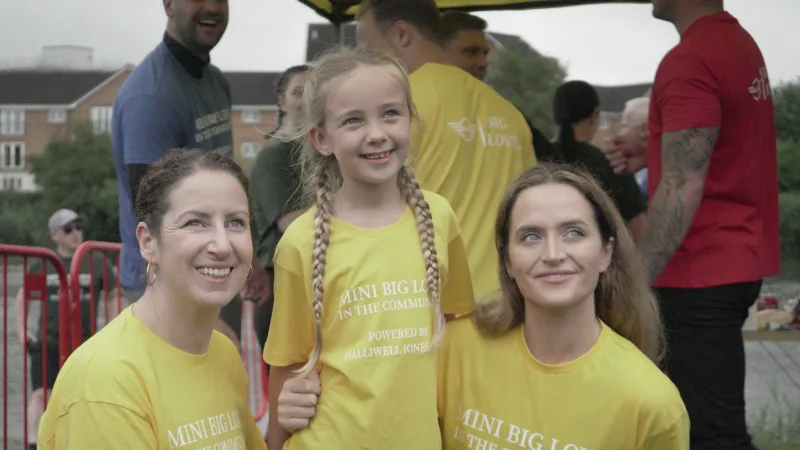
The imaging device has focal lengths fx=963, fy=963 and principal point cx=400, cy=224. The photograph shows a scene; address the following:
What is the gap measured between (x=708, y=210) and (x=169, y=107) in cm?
184

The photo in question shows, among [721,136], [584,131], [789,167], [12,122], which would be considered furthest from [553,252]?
[12,122]

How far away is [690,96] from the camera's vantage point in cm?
302

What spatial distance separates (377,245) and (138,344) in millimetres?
563

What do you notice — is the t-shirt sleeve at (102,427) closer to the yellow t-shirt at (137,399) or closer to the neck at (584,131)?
the yellow t-shirt at (137,399)

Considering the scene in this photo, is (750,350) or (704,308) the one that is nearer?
(704,308)

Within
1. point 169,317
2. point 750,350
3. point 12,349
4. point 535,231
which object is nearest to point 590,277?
point 535,231

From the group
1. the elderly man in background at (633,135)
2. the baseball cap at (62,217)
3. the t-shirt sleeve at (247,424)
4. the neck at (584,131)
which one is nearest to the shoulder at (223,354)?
the t-shirt sleeve at (247,424)

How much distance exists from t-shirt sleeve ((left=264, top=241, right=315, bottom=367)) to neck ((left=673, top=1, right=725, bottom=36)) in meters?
1.76

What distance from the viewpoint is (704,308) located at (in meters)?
3.08

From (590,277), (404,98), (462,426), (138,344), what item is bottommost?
(462,426)

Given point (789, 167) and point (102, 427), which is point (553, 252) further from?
point (789, 167)

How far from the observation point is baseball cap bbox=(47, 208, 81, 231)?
6074 millimetres

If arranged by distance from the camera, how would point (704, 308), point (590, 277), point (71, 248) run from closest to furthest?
1. point (590, 277)
2. point (704, 308)
3. point (71, 248)

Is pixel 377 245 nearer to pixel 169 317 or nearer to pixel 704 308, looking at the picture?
pixel 169 317
